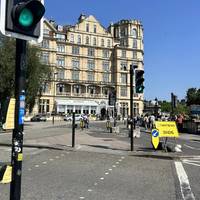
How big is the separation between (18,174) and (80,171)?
7.62m

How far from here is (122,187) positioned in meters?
9.31

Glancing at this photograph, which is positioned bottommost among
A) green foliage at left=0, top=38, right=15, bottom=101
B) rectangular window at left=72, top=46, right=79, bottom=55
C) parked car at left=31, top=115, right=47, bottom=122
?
parked car at left=31, top=115, right=47, bottom=122

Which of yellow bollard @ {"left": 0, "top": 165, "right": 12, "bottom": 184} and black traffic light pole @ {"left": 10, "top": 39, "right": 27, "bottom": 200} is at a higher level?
black traffic light pole @ {"left": 10, "top": 39, "right": 27, "bottom": 200}

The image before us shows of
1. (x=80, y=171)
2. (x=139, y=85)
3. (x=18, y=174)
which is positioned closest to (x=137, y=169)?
(x=80, y=171)

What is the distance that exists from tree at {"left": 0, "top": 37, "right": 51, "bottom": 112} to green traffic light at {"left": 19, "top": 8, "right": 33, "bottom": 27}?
32.8m

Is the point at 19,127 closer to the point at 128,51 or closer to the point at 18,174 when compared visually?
the point at 18,174

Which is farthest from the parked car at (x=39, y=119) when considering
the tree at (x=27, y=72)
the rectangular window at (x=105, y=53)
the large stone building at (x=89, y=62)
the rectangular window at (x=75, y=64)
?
the rectangular window at (x=105, y=53)

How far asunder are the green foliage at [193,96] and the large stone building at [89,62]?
79.1 feet

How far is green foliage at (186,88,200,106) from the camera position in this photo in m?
132

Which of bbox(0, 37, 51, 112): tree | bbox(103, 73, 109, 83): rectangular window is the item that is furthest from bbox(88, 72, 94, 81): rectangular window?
bbox(0, 37, 51, 112): tree

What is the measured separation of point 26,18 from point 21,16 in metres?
0.07

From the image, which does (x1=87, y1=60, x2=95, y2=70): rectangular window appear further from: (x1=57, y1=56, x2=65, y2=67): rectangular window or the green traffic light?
the green traffic light

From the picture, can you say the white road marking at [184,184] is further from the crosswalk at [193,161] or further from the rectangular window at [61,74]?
the rectangular window at [61,74]

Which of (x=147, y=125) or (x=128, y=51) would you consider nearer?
(x=147, y=125)
